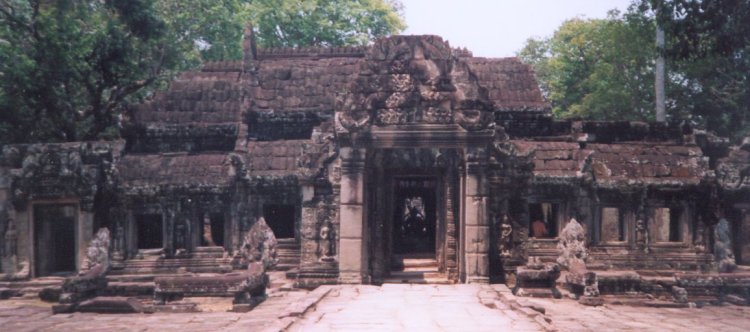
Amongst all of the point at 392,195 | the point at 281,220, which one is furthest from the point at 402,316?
the point at 281,220

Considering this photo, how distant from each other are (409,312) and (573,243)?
6.24m

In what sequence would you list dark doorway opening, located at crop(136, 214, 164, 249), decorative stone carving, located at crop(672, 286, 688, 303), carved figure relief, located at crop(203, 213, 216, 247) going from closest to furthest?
1. decorative stone carving, located at crop(672, 286, 688, 303)
2. carved figure relief, located at crop(203, 213, 216, 247)
3. dark doorway opening, located at crop(136, 214, 164, 249)

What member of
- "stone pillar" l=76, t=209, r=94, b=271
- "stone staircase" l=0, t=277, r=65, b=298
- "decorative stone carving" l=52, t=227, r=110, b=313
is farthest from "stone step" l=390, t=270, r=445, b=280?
"stone pillar" l=76, t=209, r=94, b=271

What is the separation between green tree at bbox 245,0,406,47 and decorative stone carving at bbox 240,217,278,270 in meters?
20.6

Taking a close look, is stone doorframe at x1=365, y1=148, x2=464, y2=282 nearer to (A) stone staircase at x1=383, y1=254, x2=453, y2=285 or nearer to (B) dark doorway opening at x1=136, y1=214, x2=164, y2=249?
(A) stone staircase at x1=383, y1=254, x2=453, y2=285

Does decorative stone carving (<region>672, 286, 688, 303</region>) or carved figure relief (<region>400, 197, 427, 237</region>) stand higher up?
carved figure relief (<region>400, 197, 427, 237</region>)

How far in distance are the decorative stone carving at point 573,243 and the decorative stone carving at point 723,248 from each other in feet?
19.3

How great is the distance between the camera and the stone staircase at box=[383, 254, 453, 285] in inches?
549

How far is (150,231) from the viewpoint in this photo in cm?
2036

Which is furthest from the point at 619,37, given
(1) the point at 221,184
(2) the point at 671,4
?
(1) the point at 221,184

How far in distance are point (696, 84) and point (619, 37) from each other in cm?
379

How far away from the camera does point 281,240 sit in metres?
19.0

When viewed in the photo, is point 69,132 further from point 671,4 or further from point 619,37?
point 619,37

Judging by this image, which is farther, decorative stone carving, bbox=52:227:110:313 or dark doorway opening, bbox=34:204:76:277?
dark doorway opening, bbox=34:204:76:277
